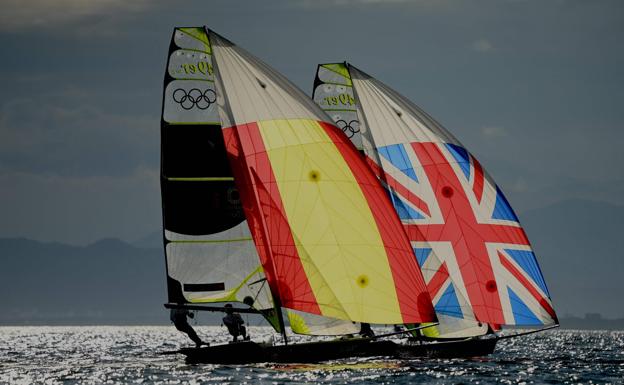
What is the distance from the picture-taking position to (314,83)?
5222 centimetres

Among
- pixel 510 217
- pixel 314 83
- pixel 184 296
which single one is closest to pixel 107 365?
pixel 184 296

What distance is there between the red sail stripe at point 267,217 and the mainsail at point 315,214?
0.03m

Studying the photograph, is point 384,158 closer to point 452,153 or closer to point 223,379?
point 452,153

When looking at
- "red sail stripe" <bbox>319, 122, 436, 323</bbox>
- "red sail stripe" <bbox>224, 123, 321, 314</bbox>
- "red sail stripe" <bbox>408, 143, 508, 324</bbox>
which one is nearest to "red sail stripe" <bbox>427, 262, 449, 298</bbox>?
"red sail stripe" <bbox>408, 143, 508, 324</bbox>

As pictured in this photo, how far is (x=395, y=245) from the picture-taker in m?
40.8

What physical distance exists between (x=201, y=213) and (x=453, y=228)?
9819 millimetres

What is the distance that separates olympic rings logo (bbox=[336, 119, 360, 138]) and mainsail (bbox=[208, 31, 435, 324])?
9817 millimetres

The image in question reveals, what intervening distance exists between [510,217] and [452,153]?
3.20 metres

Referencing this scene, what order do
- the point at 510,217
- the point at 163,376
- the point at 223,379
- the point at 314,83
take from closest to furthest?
the point at 223,379
the point at 163,376
the point at 510,217
the point at 314,83

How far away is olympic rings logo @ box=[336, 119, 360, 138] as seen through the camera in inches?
2036

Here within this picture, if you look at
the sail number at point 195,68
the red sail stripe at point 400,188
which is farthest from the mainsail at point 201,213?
the red sail stripe at point 400,188

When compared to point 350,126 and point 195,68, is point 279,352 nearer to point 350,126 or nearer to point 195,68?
point 195,68

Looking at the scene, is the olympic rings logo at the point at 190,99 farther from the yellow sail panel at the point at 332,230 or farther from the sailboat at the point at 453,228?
the sailboat at the point at 453,228

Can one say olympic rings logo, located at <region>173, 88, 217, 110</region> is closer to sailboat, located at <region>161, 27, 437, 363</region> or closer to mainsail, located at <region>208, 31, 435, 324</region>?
sailboat, located at <region>161, 27, 437, 363</region>
